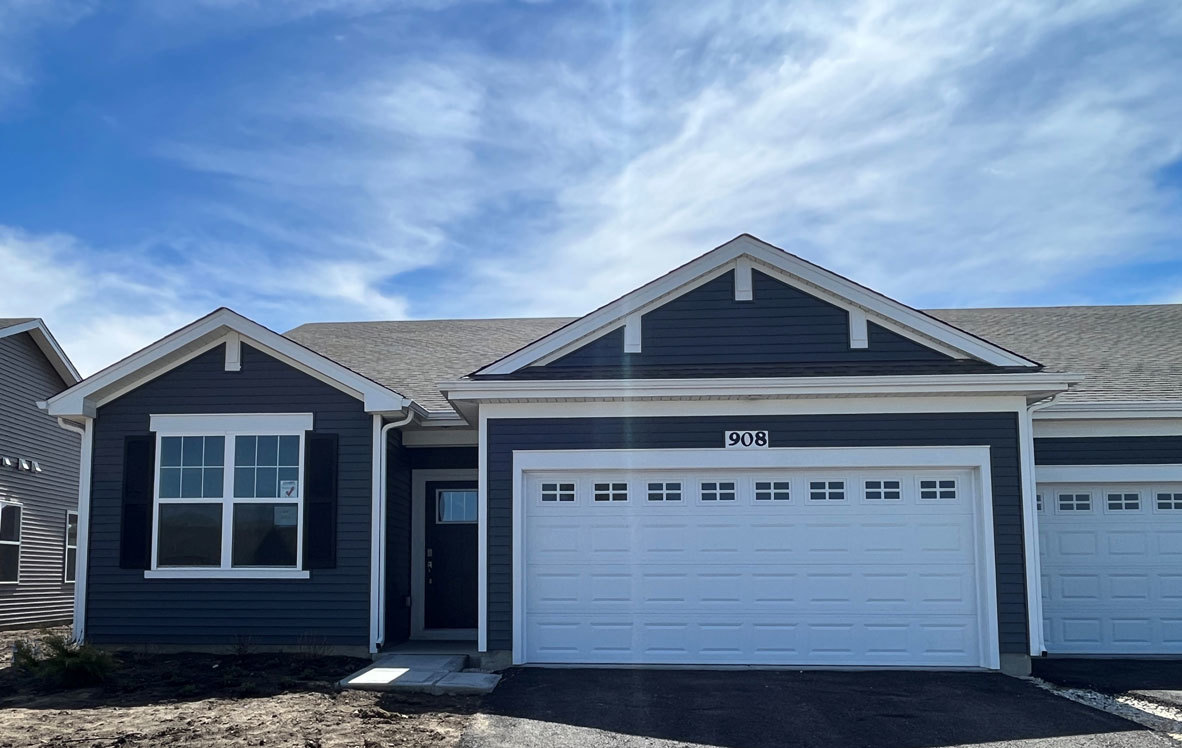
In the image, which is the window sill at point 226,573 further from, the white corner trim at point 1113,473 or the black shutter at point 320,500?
the white corner trim at point 1113,473

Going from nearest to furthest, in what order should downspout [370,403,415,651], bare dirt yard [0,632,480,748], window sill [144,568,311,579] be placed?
bare dirt yard [0,632,480,748], downspout [370,403,415,651], window sill [144,568,311,579]

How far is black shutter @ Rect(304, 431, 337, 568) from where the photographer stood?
12016mm

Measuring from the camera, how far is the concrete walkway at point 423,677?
9.84m

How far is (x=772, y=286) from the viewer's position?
11859 mm

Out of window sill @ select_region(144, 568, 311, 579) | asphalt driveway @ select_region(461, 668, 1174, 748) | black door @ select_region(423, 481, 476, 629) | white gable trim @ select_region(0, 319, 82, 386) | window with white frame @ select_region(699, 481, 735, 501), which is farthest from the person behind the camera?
white gable trim @ select_region(0, 319, 82, 386)

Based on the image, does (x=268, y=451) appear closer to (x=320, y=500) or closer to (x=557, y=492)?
(x=320, y=500)

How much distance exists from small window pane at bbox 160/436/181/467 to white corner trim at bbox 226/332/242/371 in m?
1.03

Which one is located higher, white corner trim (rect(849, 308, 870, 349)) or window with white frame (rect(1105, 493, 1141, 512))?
white corner trim (rect(849, 308, 870, 349))

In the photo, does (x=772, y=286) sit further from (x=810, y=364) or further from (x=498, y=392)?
(x=498, y=392)

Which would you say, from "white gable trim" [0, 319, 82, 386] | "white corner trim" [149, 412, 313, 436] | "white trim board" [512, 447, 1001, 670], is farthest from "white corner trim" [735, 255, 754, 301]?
"white gable trim" [0, 319, 82, 386]

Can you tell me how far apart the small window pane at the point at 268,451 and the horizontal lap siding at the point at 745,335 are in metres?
3.38

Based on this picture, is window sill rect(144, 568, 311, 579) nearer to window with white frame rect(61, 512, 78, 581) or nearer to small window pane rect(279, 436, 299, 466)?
small window pane rect(279, 436, 299, 466)

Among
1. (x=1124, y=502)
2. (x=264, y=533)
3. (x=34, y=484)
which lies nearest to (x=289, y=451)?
(x=264, y=533)

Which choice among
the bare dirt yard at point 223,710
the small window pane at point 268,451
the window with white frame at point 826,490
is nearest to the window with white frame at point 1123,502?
the window with white frame at point 826,490
